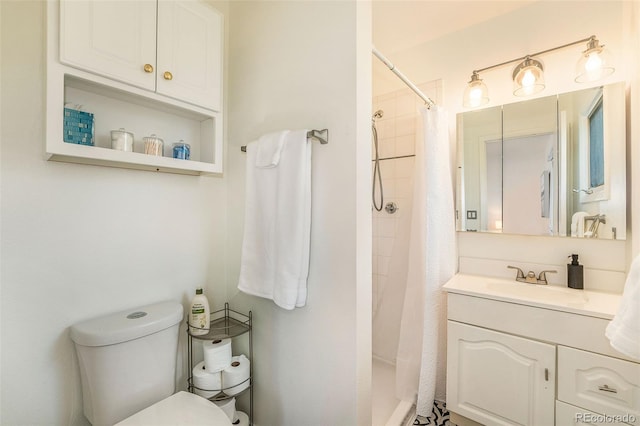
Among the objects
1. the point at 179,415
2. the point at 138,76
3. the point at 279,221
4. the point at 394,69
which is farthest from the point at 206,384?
the point at 394,69

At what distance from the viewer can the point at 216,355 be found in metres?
1.28

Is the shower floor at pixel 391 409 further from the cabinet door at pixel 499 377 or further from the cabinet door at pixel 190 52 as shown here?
the cabinet door at pixel 190 52

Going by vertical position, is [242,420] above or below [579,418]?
below

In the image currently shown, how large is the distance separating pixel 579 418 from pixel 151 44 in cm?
245

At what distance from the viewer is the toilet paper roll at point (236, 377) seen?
1297 mm

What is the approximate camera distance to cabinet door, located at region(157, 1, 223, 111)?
1184mm

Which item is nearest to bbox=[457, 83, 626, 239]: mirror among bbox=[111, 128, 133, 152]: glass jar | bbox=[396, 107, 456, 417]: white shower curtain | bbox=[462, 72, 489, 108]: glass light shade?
bbox=[462, 72, 489, 108]: glass light shade

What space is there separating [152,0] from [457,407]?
2.48 metres

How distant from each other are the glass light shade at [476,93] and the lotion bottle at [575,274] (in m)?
1.04

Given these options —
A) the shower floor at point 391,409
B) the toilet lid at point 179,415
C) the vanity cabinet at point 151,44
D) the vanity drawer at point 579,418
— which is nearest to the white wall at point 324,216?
the vanity cabinet at point 151,44

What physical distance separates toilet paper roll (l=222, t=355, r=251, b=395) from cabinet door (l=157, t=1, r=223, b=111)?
134 cm

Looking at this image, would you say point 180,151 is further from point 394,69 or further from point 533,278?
point 533,278

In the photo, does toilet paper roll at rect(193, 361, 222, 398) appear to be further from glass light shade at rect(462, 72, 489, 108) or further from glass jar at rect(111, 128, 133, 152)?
glass light shade at rect(462, 72, 489, 108)

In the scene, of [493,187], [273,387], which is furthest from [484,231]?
[273,387]
